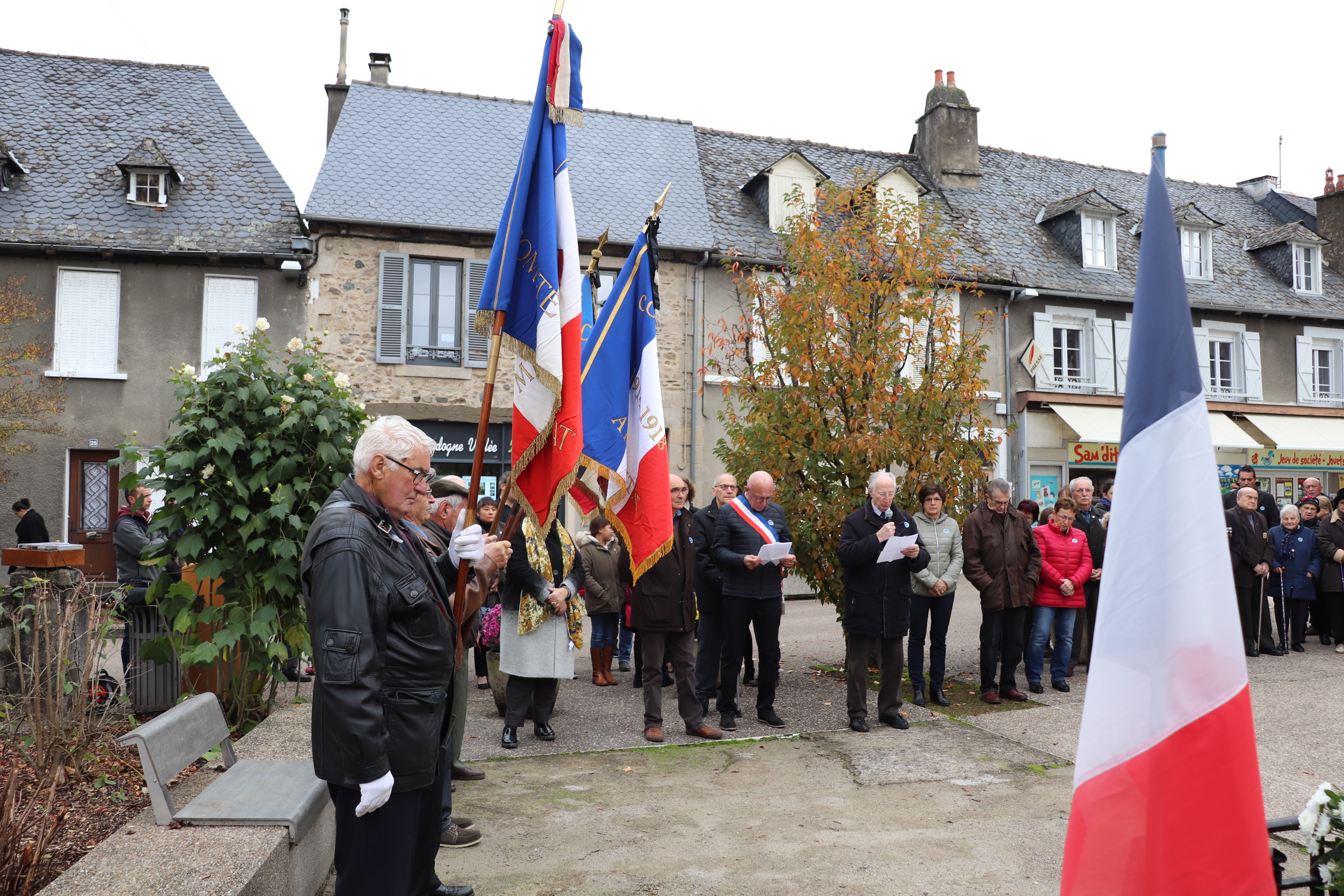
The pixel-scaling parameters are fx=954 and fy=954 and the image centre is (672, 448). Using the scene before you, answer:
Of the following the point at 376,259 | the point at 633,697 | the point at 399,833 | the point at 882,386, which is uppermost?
the point at 376,259

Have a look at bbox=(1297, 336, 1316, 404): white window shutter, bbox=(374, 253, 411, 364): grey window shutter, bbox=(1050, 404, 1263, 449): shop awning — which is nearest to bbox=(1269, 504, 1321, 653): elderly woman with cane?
bbox=(1050, 404, 1263, 449): shop awning

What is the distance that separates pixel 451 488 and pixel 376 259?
12500 millimetres

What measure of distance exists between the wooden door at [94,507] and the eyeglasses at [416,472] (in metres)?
15.7

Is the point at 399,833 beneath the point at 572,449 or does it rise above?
beneath

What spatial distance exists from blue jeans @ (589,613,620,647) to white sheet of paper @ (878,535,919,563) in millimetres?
3199

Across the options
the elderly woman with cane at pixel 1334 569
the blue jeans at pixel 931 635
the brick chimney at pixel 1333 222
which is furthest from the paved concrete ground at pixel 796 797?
the brick chimney at pixel 1333 222

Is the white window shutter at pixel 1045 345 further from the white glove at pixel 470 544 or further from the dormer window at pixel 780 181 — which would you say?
the white glove at pixel 470 544

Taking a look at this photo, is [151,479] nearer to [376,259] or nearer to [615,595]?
[615,595]

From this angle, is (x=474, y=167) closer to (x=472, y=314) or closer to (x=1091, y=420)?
(x=472, y=314)

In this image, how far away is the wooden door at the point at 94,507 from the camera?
54.2 ft

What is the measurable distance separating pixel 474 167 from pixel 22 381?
8.86m

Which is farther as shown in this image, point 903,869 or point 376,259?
point 376,259

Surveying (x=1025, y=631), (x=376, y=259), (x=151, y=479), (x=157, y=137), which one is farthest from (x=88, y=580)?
(x=157, y=137)

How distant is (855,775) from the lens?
6.21 m
